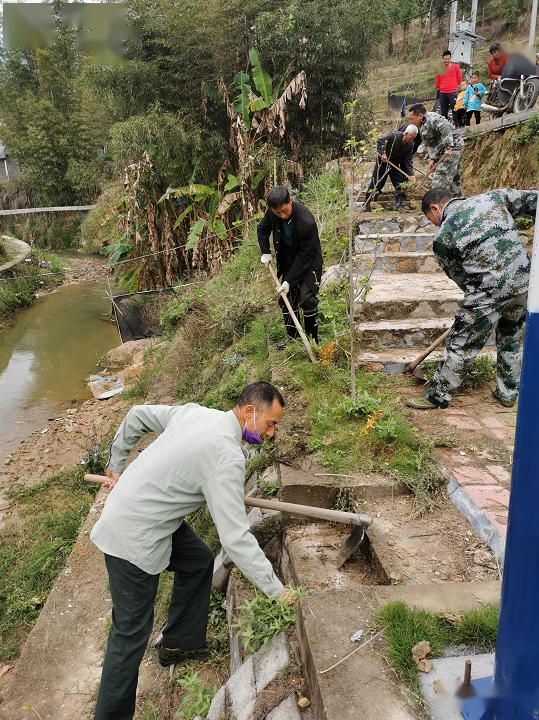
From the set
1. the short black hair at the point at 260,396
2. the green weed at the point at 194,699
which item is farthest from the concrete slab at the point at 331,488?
the green weed at the point at 194,699

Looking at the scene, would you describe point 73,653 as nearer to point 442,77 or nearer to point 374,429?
point 374,429

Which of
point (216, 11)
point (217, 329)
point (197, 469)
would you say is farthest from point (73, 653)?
point (216, 11)

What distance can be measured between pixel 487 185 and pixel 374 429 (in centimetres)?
604

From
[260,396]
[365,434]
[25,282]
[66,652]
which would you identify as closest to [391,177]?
[365,434]

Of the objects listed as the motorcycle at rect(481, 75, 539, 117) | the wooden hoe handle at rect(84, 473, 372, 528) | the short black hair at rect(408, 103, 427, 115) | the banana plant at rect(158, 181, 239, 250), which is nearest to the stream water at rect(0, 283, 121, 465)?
the banana plant at rect(158, 181, 239, 250)

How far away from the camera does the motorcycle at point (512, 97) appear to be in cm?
699

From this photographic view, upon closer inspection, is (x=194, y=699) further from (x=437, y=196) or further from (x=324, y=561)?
(x=437, y=196)

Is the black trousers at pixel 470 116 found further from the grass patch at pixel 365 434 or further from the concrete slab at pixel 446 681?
the concrete slab at pixel 446 681

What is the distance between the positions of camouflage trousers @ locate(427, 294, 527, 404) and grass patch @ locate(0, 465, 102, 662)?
373 cm

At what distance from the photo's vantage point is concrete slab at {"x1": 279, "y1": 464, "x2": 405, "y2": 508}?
10.6 feet

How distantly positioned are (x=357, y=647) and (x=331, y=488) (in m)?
1.20

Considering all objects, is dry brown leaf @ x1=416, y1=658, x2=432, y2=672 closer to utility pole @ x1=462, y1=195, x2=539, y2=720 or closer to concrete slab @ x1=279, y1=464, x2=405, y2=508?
utility pole @ x1=462, y1=195, x2=539, y2=720

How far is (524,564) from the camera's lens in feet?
4.25

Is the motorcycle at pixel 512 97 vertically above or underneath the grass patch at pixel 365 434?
above
